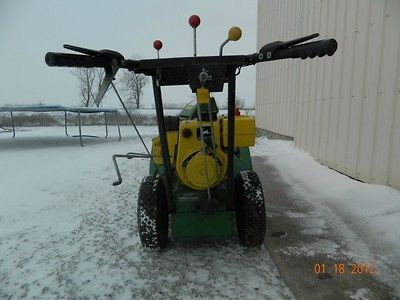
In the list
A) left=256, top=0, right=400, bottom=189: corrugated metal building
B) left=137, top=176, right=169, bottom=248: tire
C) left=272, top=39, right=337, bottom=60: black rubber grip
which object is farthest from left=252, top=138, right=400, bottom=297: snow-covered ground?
left=272, top=39, right=337, bottom=60: black rubber grip

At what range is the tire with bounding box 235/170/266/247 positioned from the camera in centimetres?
287

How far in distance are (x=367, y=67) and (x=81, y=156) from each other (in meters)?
7.50

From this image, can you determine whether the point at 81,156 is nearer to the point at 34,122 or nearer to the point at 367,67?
the point at 367,67

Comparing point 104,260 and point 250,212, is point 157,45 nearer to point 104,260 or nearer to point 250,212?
point 250,212

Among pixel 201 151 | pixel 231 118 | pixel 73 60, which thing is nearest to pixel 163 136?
pixel 201 151

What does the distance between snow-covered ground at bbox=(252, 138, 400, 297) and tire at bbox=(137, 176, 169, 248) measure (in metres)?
1.04

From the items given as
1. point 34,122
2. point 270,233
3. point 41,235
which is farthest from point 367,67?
point 34,122

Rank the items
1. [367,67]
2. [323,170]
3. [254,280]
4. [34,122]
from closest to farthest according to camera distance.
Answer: [254,280], [367,67], [323,170], [34,122]

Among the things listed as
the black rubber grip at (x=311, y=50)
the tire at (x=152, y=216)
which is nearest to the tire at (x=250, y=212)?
the tire at (x=152, y=216)

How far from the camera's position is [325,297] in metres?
2.31

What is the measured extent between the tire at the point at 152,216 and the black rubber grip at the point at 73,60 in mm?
1084
